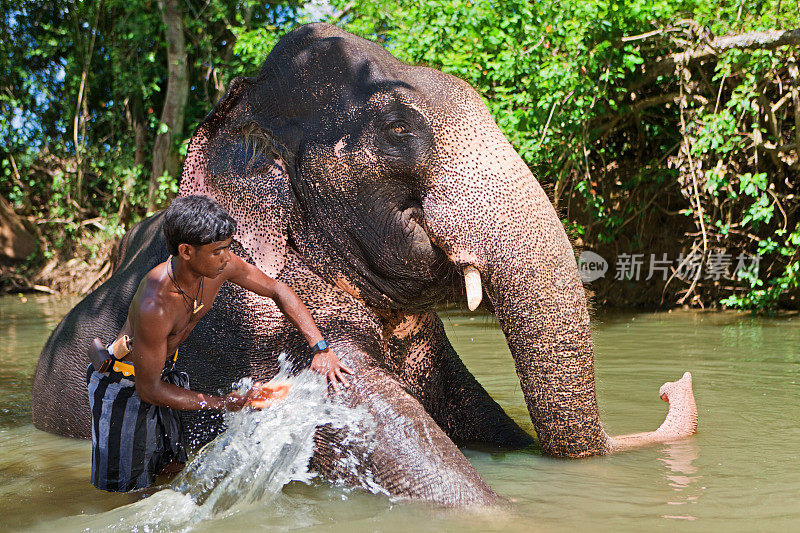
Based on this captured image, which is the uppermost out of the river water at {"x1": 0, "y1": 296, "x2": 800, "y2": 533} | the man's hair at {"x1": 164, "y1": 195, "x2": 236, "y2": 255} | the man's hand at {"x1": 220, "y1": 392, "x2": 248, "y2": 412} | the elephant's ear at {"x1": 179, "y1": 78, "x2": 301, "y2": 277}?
the elephant's ear at {"x1": 179, "y1": 78, "x2": 301, "y2": 277}

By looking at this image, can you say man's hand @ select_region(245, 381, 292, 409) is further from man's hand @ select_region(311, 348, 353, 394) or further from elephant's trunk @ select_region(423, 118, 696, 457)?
elephant's trunk @ select_region(423, 118, 696, 457)

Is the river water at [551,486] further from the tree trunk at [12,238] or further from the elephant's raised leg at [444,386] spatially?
the tree trunk at [12,238]

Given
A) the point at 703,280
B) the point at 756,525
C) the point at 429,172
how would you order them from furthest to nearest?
1. the point at 703,280
2. the point at 429,172
3. the point at 756,525

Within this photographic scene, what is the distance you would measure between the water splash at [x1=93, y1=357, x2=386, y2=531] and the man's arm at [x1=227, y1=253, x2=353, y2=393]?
0.17ft

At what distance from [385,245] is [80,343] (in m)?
1.87

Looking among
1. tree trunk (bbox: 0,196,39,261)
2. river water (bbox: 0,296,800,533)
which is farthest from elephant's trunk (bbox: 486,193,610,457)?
tree trunk (bbox: 0,196,39,261)

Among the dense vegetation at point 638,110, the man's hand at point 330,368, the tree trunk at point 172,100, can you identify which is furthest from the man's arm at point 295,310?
the tree trunk at point 172,100

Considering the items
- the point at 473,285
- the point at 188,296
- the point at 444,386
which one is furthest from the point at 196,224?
the point at 444,386

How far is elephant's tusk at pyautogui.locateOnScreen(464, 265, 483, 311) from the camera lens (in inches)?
118

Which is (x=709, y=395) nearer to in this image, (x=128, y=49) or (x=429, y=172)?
(x=429, y=172)

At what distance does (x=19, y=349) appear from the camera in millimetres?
7453

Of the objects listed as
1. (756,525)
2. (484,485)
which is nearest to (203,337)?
(484,485)

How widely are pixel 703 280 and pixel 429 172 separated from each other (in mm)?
6951

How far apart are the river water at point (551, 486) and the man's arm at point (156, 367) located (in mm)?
327
